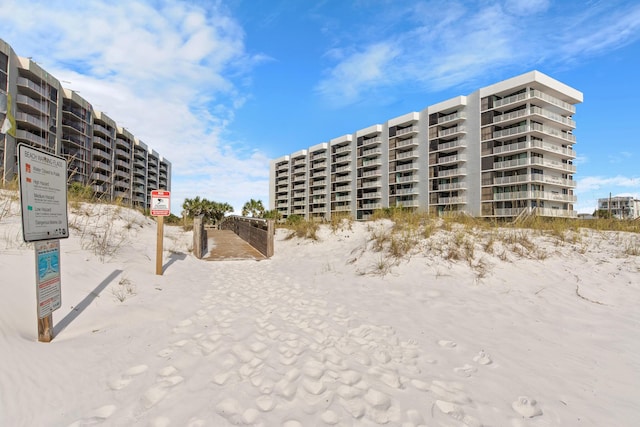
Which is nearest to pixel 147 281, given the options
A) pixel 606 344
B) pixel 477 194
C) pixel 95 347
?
pixel 95 347

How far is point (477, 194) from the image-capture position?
3850 centimetres

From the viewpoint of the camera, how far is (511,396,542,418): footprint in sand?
219cm

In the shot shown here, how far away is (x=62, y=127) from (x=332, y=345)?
5423 cm

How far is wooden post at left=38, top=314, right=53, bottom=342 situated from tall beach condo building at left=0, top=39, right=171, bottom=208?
19.1m

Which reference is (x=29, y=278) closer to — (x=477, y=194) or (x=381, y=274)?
(x=381, y=274)

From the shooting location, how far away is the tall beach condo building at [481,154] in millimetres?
34719

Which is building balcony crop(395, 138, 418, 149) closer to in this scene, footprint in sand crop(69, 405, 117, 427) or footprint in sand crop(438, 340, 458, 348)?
footprint in sand crop(438, 340, 458, 348)

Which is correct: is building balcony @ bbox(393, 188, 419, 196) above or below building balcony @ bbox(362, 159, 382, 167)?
below

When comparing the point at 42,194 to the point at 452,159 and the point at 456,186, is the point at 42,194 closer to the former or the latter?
the point at 456,186

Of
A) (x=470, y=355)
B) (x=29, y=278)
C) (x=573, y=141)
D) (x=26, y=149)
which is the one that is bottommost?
(x=470, y=355)

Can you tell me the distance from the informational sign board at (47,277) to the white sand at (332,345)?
0.31m

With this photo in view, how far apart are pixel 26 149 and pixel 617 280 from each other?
9041 millimetres

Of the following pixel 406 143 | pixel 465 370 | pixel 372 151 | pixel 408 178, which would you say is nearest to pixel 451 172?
pixel 408 178

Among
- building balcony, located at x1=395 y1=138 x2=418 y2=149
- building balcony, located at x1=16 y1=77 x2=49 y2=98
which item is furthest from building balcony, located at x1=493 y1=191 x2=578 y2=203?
building balcony, located at x1=16 y1=77 x2=49 y2=98
